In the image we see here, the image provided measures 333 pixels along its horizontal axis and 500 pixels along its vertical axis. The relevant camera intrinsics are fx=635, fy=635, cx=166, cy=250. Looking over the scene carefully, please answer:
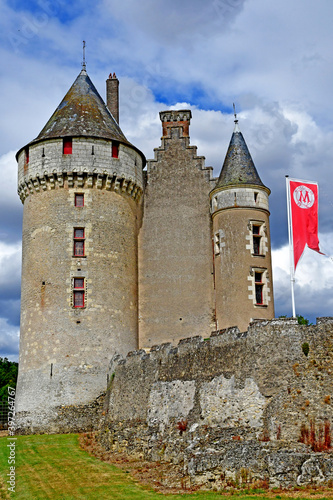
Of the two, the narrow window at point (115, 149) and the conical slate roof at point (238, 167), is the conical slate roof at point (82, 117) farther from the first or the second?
the conical slate roof at point (238, 167)

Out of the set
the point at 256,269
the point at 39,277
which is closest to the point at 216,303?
the point at 256,269

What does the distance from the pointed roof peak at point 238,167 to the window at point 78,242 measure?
7.97 meters

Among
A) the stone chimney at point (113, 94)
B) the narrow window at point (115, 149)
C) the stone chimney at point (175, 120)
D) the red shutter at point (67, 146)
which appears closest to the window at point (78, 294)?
the red shutter at point (67, 146)

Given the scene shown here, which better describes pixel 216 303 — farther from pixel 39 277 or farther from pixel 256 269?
pixel 39 277

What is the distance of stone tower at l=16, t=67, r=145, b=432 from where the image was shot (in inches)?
1257

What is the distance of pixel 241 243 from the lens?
33688 millimetres

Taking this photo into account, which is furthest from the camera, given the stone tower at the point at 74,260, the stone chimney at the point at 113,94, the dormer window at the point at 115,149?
the stone chimney at the point at 113,94

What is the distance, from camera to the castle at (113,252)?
3234cm

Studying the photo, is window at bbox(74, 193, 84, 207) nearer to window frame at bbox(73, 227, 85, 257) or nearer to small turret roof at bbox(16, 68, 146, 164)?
window frame at bbox(73, 227, 85, 257)

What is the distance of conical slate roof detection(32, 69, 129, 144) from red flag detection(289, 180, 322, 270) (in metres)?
13.8

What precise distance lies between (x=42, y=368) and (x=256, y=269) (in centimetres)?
1213

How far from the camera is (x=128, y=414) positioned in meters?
27.0

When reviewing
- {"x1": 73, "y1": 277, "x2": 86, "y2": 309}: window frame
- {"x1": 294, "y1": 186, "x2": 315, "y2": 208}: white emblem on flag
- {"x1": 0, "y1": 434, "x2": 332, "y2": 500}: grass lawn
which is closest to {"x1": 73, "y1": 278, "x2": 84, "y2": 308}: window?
{"x1": 73, "y1": 277, "x2": 86, "y2": 309}: window frame

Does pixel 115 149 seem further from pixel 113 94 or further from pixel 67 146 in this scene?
pixel 113 94
